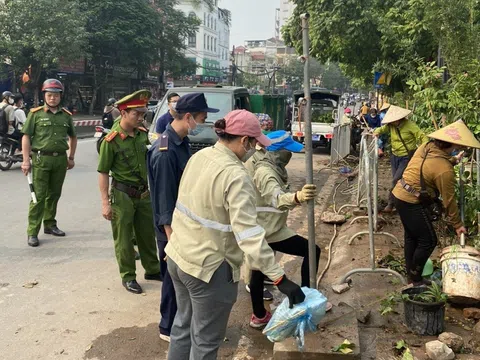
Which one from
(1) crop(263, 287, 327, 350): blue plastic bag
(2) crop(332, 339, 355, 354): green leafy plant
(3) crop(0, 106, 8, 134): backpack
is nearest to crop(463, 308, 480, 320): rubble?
(2) crop(332, 339, 355, 354): green leafy plant

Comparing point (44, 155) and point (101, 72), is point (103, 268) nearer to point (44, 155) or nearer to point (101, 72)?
point (44, 155)

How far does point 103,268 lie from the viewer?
5363 mm

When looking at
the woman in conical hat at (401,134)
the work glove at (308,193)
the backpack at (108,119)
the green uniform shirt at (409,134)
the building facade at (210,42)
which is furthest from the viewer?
the building facade at (210,42)

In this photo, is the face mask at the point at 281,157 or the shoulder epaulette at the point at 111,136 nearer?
the face mask at the point at 281,157

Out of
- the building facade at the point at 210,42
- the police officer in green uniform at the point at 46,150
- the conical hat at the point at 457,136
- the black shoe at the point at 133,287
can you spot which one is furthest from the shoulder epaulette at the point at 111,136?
the building facade at the point at 210,42

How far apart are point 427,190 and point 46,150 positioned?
4.31 metres

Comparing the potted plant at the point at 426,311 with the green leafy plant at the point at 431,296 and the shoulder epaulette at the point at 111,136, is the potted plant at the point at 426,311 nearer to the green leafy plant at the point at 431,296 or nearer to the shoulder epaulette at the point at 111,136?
the green leafy plant at the point at 431,296

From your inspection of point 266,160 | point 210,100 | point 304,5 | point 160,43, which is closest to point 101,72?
point 160,43

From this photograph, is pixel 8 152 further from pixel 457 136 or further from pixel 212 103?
pixel 457 136

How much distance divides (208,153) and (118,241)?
2.22 m

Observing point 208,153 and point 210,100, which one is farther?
point 210,100

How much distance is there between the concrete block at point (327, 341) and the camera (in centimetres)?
340

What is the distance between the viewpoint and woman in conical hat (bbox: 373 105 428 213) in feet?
21.7

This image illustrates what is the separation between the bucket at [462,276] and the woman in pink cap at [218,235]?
2.02 meters
